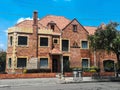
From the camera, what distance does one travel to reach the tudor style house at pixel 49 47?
4109 cm

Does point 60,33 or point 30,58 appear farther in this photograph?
point 60,33

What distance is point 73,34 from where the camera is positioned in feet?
151

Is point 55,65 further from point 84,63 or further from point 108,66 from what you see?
point 108,66

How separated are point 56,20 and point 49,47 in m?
7.95

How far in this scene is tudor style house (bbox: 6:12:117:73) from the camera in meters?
41.1

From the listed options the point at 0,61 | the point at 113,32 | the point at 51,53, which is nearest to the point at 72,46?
the point at 51,53

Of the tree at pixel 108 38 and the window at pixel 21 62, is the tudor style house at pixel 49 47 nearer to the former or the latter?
the window at pixel 21 62

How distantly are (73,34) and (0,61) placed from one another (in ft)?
57.6

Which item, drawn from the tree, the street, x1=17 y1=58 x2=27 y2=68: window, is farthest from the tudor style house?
the street

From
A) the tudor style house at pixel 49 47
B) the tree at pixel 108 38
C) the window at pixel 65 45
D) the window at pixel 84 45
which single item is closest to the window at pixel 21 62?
the tudor style house at pixel 49 47

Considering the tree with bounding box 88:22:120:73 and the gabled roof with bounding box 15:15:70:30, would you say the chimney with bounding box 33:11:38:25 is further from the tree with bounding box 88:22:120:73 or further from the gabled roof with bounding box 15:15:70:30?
the tree with bounding box 88:22:120:73

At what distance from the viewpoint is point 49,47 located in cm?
4347

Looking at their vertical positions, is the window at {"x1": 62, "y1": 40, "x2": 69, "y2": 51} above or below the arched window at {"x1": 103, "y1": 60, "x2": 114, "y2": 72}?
above

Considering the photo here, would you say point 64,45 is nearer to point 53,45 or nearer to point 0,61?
point 53,45
